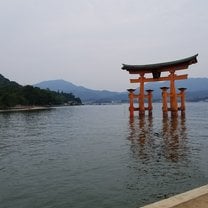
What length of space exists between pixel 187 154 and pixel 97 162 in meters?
4.85

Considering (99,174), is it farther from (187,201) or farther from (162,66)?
(162,66)

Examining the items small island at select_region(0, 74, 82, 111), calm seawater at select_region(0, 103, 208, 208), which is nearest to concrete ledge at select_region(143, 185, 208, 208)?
calm seawater at select_region(0, 103, 208, 208)

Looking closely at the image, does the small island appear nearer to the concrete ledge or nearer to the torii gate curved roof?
the torii gate curved roof

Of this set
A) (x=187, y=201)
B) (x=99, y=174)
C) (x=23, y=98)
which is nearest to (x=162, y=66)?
(x=99, y=174)

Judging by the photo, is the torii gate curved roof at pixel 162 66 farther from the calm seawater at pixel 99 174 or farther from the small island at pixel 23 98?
the small island at pixel 23 98

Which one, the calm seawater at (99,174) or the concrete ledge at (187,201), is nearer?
the concrete ledge at (187,201)

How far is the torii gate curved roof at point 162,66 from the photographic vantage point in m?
42.0

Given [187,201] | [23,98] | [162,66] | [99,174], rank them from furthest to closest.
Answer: [23,98]
[162,66]
[99,174]
[187,201]

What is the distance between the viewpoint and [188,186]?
1084 centimetres

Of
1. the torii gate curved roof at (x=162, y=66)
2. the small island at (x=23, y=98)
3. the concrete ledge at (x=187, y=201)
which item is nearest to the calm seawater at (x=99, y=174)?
the concrete ledge at (x=187, y=201)

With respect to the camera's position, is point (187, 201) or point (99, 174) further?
point (99, 174)

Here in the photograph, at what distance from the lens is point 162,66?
4512 cm

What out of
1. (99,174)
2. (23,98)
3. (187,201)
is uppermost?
(23,98)

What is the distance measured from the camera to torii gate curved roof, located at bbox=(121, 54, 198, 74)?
42.0 meters
